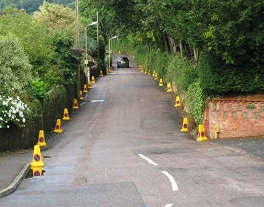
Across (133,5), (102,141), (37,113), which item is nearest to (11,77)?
(37,113)

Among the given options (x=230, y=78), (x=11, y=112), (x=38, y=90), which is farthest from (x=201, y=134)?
(x=11, y=112)

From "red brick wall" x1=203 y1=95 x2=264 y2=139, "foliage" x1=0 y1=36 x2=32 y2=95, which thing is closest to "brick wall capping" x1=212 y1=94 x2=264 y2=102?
"red brick wall" x1=203 y1=95 x2=264 y2=139

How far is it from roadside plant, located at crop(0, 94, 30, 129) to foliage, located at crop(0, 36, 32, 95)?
5.63 ft

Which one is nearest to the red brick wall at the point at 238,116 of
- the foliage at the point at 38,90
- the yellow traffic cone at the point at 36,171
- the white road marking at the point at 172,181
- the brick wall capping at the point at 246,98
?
the brick wall capping at the point at 246,98

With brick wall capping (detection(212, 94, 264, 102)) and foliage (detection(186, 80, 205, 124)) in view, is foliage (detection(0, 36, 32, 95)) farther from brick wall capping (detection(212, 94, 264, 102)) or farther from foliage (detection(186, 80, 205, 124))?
brick wall capping (detection(212, 94, 264, 102))

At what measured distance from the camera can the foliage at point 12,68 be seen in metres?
22.3

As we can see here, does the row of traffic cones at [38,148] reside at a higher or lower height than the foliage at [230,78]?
lower

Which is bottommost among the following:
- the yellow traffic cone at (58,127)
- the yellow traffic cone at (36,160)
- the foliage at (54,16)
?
the yellow traffic cone at (58,127)

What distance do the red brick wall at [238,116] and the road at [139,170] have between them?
1134 millimetres

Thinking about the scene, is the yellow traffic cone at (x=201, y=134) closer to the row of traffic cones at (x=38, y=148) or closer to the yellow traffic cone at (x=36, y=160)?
the row of traffic cones at (x=38, y=148)

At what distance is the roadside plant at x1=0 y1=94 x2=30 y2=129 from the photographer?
18.9 metres

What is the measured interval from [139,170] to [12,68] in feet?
35.1

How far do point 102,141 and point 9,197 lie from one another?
41.0 feet

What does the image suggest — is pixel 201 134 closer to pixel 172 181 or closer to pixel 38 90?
pixel 38 90
